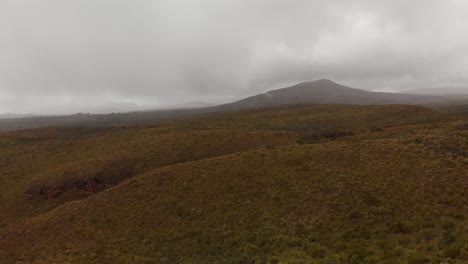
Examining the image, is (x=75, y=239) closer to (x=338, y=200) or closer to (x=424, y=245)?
(x=338, y=200)

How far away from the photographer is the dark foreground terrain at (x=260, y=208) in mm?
16422

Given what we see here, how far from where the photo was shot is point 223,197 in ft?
83.7

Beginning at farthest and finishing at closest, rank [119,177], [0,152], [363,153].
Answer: [0,152] → [119,177] → [363,153]

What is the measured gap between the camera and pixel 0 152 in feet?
163

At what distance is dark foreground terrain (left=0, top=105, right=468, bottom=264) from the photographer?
16422 mm

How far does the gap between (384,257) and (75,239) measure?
23.8m

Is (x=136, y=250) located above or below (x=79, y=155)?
below

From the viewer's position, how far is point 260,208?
74.9 feet

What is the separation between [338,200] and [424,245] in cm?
726

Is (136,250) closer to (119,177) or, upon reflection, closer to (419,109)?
(119,177)

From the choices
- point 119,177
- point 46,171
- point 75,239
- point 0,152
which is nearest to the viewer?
point 75,239

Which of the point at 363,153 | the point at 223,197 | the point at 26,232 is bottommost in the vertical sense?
the point at 26,232

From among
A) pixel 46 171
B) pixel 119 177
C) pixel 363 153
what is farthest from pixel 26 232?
pixel 363 153

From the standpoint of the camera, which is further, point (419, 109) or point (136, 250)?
point (419, 109)
